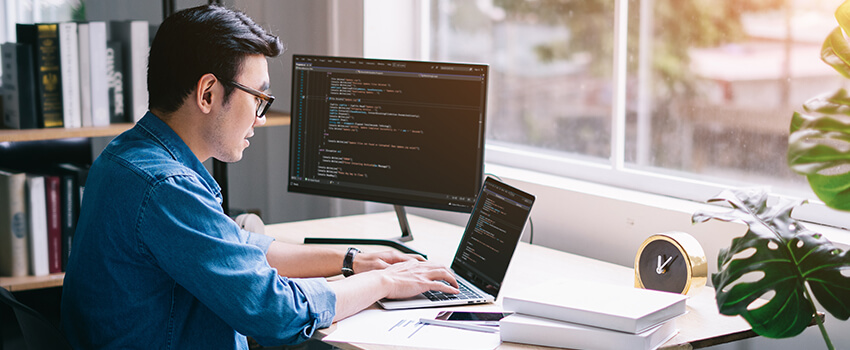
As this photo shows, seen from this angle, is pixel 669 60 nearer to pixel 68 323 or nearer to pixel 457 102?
pixel 457 102

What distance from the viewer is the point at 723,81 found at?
2.05m

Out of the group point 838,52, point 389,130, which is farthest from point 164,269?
point 838,52

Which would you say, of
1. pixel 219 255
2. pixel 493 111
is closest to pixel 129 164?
pixel 219 255

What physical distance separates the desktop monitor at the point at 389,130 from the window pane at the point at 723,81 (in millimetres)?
545

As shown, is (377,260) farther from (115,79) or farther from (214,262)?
(115,79)

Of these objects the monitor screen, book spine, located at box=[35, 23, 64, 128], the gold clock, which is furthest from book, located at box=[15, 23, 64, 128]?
the gold clock

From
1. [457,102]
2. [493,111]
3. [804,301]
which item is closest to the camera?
[804,301]

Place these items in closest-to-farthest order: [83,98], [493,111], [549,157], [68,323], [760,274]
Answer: [68,323] < [760,274] < [83,98] < [549,157] < [493,111]

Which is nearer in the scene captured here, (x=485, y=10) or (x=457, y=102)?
(x=457, y=102)

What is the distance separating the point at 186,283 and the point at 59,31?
1137mm

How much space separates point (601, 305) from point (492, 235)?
0.41m

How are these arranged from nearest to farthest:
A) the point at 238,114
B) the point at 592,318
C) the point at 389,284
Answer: the point at 592,318 < the point at 238,114 < the point at 389,284

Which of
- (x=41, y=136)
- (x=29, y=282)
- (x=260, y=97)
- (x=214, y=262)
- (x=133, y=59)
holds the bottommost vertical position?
(x=29, y=282)

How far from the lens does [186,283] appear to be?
1.29 meters
